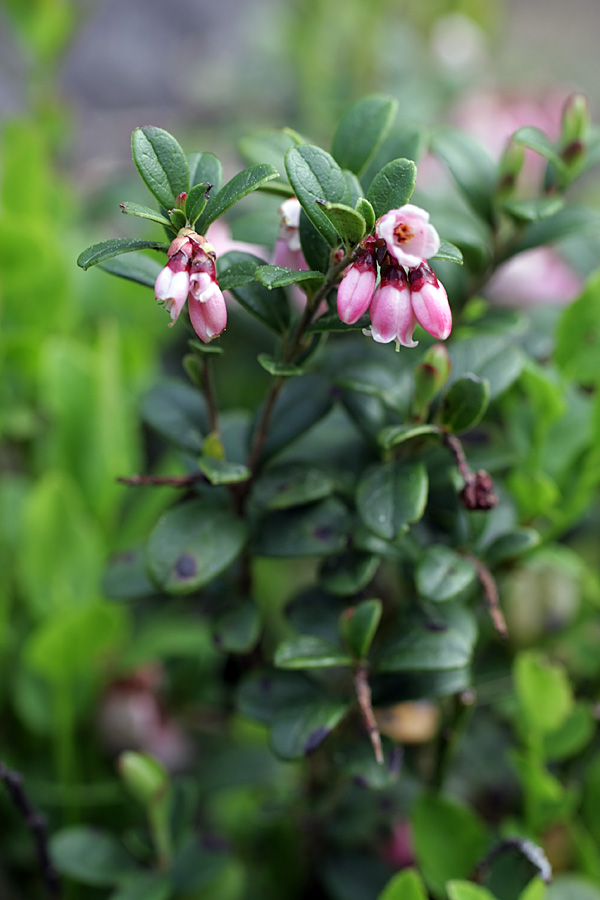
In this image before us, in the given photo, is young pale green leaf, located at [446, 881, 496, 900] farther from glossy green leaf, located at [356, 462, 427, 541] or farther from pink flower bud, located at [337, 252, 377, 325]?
Answer: pink flower bud, located at [337, 252, 377, 325]

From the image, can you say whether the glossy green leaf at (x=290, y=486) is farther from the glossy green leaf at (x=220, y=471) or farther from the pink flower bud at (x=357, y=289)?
the pink flower bud at (x=357, y=289)

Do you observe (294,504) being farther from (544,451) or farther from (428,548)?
(544,451)

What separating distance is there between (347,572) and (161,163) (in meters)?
0.26

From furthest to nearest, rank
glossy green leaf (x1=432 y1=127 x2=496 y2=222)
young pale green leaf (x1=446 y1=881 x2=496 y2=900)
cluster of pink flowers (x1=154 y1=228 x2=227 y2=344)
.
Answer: glossy green leaf (x1=432 y1=127 x2=496 y2=222), young pale green leaf (x1=446 y1=881 x2=496 y2=900), cluster of pink flowers (x1=154 y1=228 x2=227 y2=344)

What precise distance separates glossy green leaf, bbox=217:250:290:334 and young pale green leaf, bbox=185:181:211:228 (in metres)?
0.04

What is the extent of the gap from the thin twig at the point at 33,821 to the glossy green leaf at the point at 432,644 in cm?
24

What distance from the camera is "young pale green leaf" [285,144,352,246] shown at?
0.39 meters

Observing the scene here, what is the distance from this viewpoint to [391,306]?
0.38m

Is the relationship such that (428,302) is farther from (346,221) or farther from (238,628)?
(238,628)

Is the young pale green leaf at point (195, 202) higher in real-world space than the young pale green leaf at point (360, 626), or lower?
higher

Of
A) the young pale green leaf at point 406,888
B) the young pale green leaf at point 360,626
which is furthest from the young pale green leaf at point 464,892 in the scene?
the young pale green leaf at point 360,626

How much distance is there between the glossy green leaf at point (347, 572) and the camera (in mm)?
497

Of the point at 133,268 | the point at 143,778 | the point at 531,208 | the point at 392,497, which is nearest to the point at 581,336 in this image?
the point at 531,208

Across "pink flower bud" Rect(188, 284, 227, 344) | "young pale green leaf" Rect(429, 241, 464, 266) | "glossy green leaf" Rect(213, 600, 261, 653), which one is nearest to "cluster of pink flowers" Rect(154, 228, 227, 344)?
"pink flower bud" Rect(188, 284, 227, 344)
